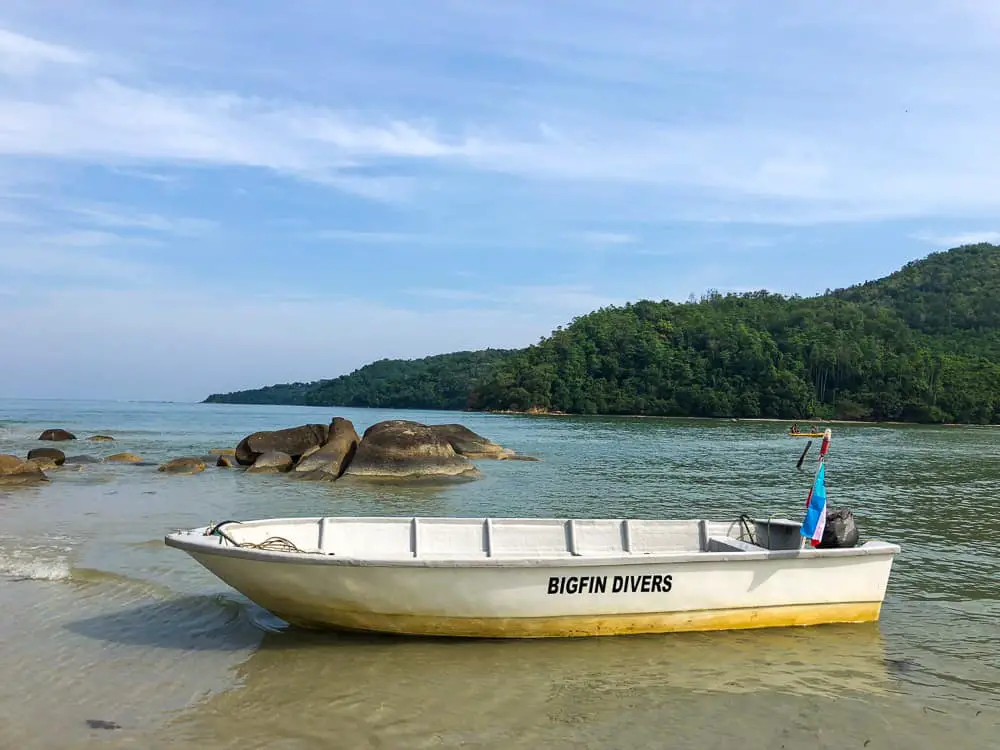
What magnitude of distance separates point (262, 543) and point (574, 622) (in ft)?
11.9

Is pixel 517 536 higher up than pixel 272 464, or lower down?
higher up

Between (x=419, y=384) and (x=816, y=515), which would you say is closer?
(x=816, y=515)

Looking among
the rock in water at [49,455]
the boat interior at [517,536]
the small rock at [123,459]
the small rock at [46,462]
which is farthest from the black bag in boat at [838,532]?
the small rock at [123,459]

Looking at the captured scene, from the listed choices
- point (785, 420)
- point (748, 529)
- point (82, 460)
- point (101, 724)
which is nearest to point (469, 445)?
point (82, 460)

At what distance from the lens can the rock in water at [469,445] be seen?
Result: 112ft

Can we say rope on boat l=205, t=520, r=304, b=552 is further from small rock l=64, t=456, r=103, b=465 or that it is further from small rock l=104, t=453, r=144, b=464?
small rock l=64, t=456, r=103, b=465

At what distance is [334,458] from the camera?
25422 millimetres

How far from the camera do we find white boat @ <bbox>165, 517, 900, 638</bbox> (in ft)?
25.9

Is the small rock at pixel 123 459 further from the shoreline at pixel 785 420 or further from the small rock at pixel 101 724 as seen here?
the shoreline at pixel 785 420

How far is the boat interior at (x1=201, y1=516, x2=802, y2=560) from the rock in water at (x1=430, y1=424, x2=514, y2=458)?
2331 cm

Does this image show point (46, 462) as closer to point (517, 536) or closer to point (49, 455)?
point (49, 455)

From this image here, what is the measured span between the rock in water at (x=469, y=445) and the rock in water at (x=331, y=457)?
717 centimetres

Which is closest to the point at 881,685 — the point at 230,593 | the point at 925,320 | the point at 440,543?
the point at 440,543

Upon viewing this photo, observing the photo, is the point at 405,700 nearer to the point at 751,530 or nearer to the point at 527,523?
the point at 527,523
